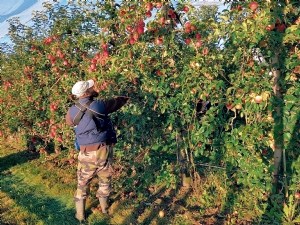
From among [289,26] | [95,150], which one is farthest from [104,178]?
[289,26]

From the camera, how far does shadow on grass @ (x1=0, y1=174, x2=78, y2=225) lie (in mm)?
5680

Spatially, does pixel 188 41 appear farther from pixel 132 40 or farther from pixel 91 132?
pixel 91 132

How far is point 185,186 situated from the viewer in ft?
20.9

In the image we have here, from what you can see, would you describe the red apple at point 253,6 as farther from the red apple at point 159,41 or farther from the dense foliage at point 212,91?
the red apple at point 159,41

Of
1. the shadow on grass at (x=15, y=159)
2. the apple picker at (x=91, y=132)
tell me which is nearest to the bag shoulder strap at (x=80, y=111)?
the apple picker at (x=91, y=132)

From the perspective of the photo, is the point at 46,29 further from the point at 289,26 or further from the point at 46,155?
the point at 289,26

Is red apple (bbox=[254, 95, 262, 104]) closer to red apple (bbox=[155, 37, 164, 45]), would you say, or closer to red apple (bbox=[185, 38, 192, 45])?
red apple (bbox=[185, 38, 192, 45])

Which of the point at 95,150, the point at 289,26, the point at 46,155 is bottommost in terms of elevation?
the point at 46,155

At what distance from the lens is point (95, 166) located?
5.38m

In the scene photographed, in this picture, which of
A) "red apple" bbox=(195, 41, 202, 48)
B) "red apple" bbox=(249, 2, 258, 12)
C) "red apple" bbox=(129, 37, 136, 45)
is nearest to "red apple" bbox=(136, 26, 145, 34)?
"red apple" bbox=(129, 37, 136, 45)

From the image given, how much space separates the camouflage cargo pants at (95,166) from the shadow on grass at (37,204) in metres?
0.48

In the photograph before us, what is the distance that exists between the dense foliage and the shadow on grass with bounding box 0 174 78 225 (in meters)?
1.21

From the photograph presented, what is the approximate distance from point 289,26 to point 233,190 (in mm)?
2447

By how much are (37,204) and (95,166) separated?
165cm
